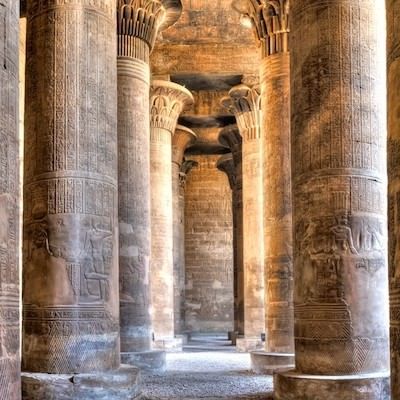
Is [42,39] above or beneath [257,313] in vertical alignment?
above

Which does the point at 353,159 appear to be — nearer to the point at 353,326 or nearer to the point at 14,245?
the point at 353,326

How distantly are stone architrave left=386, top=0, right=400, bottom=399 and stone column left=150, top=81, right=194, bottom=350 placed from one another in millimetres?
14140

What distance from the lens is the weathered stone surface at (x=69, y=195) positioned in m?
7.95

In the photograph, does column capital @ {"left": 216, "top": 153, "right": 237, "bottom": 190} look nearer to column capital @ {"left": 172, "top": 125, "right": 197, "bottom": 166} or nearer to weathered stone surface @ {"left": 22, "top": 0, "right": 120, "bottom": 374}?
column capital @ {"left": 172, "top": 125, "right": 197, "bottom": 166}

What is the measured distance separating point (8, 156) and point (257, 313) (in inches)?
553

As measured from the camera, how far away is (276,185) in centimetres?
1308

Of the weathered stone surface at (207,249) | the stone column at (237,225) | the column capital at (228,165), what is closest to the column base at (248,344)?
the stone column at (237,225)

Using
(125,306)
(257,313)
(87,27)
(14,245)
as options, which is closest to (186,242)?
(257,313)

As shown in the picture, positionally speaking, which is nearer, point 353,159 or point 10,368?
point 10,368

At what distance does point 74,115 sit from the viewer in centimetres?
820

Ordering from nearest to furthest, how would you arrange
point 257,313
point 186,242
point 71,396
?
1. point 71,396
2. point 257,313
3. point 186,242

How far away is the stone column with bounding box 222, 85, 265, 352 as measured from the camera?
18516 mm

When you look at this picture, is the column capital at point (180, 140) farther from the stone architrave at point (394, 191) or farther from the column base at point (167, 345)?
the stone architrave at point (394, 191)

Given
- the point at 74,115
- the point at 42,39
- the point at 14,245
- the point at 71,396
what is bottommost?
the point at 71,396
